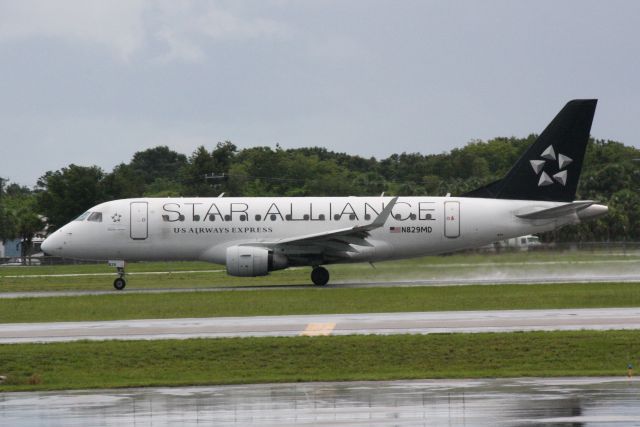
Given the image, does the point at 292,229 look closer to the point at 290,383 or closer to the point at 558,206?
the point at 558,206

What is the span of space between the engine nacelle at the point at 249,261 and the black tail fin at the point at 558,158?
10495 millimetres

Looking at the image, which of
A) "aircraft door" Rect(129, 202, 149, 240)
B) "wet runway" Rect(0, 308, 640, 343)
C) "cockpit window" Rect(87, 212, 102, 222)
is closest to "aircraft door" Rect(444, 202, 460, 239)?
"aircraft door" Rect(129, 202, 149, 240)

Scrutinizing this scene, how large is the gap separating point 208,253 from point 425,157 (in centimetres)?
9321

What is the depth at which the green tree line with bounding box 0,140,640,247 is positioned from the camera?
8700cm

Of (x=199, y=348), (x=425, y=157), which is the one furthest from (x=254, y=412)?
(x=425, y=157)

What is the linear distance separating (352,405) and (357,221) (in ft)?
98.4

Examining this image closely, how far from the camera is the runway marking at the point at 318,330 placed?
25938 mm

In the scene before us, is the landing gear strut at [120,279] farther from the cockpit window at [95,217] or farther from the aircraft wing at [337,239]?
the aircraft wing at [337,239]

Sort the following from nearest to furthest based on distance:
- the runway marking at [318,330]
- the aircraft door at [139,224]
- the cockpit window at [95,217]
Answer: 1. the runway marking at [318,330]
2. the aircraft door at [139,224]
3. the cockpit window at [95,217]

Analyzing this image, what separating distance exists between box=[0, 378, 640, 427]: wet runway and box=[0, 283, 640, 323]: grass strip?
1361 centimetres

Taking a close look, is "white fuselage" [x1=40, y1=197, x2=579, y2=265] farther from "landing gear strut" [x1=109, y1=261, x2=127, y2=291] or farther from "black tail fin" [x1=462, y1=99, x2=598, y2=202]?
"black tail fin" [x1=462, y1=99, x2=598, y2=202]

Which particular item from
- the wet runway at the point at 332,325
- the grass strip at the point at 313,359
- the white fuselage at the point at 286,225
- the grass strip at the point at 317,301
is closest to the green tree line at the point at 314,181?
the white fuselage at the point at 286,225

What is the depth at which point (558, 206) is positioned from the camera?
44.7 metres

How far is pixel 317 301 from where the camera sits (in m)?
36.7
